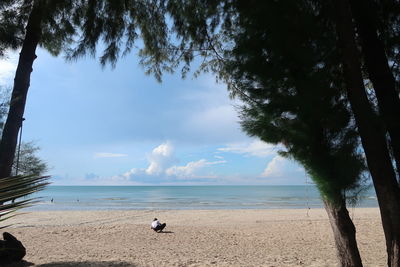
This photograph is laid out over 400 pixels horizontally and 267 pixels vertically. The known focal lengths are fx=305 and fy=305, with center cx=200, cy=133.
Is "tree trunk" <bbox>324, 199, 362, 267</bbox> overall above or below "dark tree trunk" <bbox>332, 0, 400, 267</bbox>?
below

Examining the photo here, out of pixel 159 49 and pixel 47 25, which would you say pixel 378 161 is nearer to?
pixel 159 49

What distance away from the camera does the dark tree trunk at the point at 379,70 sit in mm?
2688

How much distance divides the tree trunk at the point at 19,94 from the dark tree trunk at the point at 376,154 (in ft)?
15.1

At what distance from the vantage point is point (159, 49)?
541 cm

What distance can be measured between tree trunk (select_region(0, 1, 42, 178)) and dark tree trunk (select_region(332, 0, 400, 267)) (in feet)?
15.1

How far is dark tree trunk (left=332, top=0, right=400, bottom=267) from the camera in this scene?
241cm

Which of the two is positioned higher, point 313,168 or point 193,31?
point 193,31

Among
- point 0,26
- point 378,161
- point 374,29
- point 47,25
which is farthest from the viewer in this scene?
point 47,25

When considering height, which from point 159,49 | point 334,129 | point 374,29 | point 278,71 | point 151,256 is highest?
point 159,49

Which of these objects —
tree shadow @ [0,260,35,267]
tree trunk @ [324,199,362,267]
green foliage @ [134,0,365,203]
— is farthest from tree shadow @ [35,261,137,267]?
green foliage @ [134,0,365,203]

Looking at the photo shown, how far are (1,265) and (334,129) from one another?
540 cm

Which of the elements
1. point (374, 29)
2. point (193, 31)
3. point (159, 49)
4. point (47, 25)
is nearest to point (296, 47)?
point (374, 29)

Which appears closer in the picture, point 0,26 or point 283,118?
point 283,118

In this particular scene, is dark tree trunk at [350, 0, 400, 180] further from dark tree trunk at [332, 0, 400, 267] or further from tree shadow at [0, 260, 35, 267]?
tree shadow at [0, 260, 35, 267]
